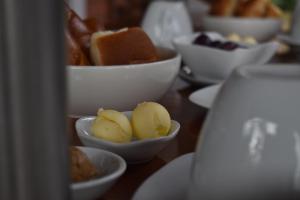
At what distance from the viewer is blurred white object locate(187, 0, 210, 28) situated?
1482mm

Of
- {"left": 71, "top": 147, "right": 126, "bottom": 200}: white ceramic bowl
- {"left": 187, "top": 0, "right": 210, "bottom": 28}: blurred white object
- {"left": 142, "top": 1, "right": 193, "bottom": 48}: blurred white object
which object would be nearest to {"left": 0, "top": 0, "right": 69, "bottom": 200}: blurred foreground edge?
{"left": 71, "top": 147, "right": 126, "bottom": 200}: white ceramic bowl

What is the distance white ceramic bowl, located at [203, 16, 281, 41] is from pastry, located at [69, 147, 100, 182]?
73 centimetres

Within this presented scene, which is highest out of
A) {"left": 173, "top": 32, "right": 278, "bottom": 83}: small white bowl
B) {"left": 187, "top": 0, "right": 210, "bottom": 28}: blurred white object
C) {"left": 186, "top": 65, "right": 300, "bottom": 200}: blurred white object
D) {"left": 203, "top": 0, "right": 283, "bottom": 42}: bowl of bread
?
{"left": 186, "top": 65, "right": 300, "bottom": 200}: blurred white object

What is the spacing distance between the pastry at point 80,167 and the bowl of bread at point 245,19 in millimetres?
728

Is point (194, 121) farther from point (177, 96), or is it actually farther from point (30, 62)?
point (30, 62)

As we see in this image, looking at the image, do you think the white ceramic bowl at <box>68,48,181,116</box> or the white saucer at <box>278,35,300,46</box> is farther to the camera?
the white saucer at <box>278,35,300,46</box>

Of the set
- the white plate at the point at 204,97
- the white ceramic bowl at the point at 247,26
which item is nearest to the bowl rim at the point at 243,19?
the white ceramic bowl at the point at 247,26

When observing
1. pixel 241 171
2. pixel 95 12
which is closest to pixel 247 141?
pixel 241 171

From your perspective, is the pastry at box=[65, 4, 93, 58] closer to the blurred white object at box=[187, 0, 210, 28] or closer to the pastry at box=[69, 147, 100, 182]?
the pastry at box=[69, 147, 100, 182]

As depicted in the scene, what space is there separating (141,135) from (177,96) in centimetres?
24

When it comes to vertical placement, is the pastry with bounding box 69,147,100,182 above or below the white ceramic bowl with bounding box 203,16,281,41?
above

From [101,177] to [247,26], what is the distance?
0.75 meters

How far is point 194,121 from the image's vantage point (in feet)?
1.72

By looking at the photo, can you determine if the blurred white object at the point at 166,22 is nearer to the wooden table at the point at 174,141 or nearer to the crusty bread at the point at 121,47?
the wooden table at the point at 174,141
